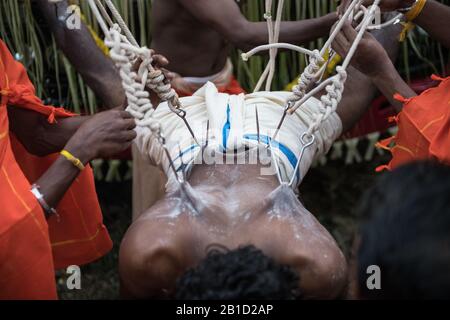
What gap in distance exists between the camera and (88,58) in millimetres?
2842

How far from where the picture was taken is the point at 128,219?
4.10m

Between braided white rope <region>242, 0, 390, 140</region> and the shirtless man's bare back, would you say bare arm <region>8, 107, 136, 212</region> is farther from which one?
the shirtless man's bare back

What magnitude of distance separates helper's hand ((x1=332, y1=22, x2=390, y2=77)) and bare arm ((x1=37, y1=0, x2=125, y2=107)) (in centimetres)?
91

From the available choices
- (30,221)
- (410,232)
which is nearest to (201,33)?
(30,221)

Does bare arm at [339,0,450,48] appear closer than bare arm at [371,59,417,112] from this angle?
No

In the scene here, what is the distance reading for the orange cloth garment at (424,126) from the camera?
6.73 ft

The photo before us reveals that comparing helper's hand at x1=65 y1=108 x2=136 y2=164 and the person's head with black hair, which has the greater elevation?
the person's head with black hair

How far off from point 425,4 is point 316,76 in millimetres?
447

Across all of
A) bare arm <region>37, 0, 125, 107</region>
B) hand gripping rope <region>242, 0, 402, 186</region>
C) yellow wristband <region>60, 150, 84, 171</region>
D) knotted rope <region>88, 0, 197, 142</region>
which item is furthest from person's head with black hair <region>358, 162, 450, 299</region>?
bare arm <region>37, 0, 125, 107</region>

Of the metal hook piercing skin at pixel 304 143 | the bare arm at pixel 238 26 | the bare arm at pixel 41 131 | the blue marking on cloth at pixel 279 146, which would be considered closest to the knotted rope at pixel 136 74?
the blue marking on cloth at pixel 279 146

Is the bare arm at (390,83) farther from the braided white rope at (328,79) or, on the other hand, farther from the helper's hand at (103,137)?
the helper's hand at (103,137)

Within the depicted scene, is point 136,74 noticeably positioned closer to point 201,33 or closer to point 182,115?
point 182,115

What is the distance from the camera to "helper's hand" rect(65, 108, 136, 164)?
206cm

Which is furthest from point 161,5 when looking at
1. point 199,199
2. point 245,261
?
point 245,261
